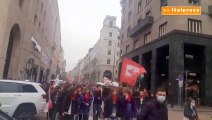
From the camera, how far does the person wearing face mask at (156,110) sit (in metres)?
5.41

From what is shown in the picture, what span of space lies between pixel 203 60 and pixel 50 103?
2132cm

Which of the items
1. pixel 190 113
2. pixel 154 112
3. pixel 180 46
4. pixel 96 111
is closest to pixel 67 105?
pixel 96 111

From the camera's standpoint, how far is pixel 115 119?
11.7m

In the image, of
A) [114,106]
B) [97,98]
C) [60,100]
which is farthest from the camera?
[97,98]

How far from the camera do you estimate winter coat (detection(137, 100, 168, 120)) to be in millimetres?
5406

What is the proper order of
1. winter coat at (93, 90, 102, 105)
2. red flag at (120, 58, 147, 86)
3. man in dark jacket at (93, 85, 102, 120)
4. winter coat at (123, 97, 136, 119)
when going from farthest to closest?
red flag at (120, 58, 147, 86) → winter coat at (93, 90, 102, 105) → man in dark jacket at (93, 85, 102, 120) → winter coat at (123, 97, 136, 119)

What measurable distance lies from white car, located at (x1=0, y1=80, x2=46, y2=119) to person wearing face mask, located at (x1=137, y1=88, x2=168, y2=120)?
570cm

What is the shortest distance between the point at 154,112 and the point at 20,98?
285 inches

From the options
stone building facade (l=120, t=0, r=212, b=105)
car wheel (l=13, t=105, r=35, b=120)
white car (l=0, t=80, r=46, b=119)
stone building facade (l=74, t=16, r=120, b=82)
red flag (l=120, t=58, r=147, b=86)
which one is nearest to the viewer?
white car (l=0, t=80, r=46, b=119)

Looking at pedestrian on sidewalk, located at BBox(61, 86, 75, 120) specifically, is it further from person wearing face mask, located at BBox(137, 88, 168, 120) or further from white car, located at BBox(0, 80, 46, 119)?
person wearing face mask, located at BBox(137, 88, 168, 120)

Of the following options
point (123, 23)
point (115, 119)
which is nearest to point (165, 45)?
point (115, 119)

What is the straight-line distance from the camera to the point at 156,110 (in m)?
5.43

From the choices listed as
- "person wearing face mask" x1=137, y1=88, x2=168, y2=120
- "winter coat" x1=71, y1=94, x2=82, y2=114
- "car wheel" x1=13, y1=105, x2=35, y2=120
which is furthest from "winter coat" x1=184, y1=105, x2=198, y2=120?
"car wheel" x1=13, y1=105, x2=35, y2=120

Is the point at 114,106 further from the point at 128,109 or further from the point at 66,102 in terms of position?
the point at 66,102
